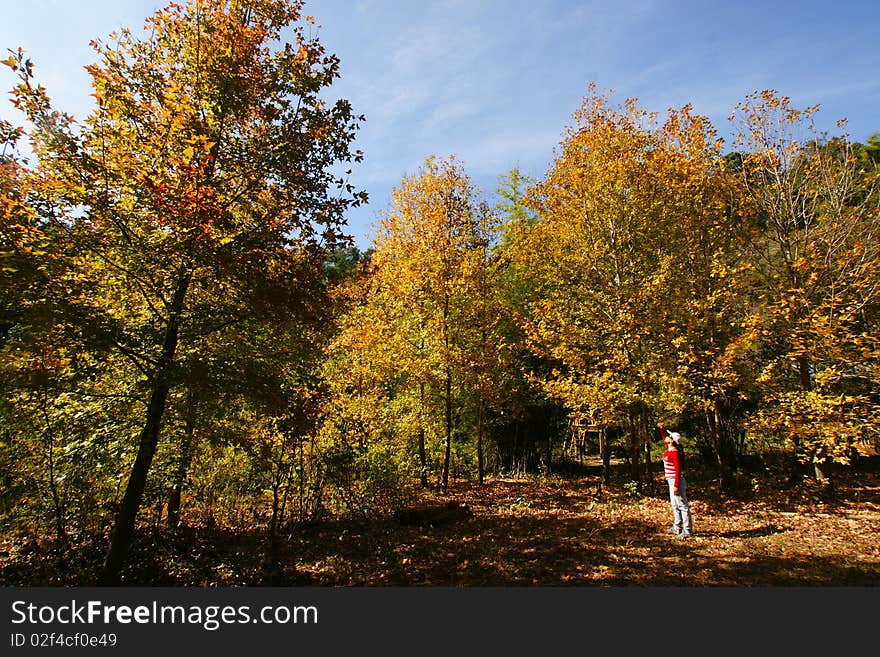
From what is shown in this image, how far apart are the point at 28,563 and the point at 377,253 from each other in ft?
37.0

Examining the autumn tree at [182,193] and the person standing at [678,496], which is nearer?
the autumn tree at [182,193]

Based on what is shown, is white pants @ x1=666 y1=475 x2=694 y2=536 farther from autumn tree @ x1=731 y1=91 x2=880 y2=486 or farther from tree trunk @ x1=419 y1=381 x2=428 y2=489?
tree trunk @ x1=419 y1=381 x2=428 y2=489

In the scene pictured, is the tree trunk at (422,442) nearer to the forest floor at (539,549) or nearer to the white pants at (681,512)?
the forest floor at (539,549)

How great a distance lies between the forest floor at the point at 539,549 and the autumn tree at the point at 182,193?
5.76 feet

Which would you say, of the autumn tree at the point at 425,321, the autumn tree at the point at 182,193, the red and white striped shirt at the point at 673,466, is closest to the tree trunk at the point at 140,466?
the autumn tree at the point at 182,193

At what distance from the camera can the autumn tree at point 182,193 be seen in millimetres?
4625

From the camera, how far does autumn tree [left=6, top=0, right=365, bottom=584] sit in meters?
4.62

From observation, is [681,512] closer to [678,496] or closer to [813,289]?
[678,496]

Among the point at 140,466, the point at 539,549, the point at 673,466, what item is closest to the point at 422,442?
the point at 539,549

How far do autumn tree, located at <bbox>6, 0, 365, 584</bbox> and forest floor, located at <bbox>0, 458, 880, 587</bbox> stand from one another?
1754mm

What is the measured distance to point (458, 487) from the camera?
13812 millimetres

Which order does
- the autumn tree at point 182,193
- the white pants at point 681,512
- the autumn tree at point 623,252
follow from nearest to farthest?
the autumn tree at point 182,193, the white pants at point 681,512, the autumn tree at point 623,252

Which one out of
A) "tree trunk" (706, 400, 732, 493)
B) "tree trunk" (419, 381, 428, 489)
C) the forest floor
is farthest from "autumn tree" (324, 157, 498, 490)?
"tree trunk" (706, 400, 732, 493)

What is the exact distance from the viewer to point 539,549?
737 centimetres
